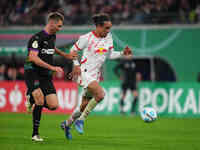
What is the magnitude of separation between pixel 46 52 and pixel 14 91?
12360 millimetres

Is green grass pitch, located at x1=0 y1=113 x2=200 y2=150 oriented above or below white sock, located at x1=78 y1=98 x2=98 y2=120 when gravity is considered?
below

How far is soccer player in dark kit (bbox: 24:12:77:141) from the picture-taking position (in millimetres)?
10133

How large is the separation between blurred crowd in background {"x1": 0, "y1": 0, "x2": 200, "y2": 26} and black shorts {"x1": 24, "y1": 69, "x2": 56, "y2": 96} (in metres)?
14.4

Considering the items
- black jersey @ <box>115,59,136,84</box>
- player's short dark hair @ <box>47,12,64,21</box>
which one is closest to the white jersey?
player's short dark hair @ <box>47,12,64,21</box>

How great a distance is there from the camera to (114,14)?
2508cm

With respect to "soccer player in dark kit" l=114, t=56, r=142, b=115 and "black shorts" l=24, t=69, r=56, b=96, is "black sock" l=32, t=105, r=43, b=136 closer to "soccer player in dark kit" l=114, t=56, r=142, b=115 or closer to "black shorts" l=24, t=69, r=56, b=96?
"black shorts" l=24, t=69, r=56, b=96

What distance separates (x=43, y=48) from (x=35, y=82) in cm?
69

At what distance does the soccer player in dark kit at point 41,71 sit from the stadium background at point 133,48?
8413mm

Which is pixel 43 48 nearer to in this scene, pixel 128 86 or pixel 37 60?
pixel 37 60

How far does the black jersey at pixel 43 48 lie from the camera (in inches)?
400

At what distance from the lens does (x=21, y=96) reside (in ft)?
73.2

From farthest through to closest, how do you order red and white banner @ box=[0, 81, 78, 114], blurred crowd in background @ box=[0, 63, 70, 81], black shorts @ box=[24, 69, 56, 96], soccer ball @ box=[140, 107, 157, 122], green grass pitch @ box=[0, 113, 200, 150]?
blurred crowd in background @ box=[0, 63, 70, 81] → red and white banner @ box=[0, 81, 78, 114] → soccer ball @ box=[140, 107, 157, 122] → black shorts @ box=[24, 69, 56, 96] → green grass pitch @ box=[0, 113, 200, 150]

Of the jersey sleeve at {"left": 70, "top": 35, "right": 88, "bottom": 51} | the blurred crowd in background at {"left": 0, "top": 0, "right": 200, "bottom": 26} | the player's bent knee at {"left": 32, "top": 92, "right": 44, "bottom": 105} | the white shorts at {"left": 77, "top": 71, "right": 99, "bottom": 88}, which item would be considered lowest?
the player's bent knee at {"left": 32, "top": 92, "right": 44, "bottom": 105}

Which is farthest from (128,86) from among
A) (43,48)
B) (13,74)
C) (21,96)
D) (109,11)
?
(43,48)
